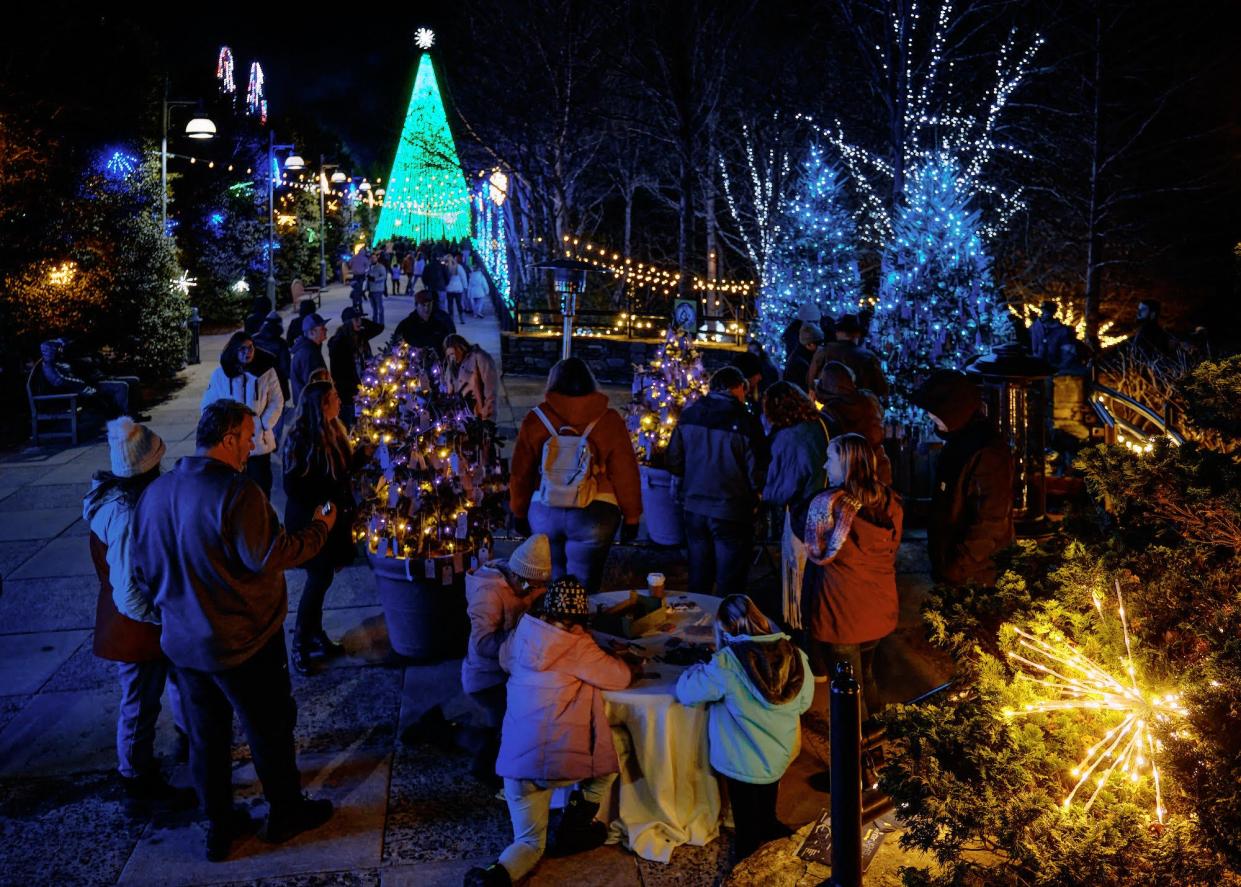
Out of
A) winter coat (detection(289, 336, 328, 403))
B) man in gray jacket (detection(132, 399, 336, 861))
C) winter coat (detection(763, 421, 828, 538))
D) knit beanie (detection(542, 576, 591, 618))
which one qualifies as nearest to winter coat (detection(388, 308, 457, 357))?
winter coat (detection(289, 336, 328, 403))

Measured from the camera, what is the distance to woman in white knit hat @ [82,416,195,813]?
16.0 ft

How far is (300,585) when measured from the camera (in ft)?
27.5

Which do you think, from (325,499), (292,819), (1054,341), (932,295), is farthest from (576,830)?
(1054,341)

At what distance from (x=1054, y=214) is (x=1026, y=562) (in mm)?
25344

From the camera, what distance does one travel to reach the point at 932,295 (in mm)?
12539

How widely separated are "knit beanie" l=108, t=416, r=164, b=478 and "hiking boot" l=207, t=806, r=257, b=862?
1.62 m

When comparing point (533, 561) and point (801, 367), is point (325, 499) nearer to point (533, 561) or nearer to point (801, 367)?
point (533, 561)

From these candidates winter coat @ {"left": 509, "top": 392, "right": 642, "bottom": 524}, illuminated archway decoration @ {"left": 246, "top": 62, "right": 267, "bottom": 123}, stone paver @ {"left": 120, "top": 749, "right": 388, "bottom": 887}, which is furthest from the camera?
illuminated archway decoration @ {"left": 246, "top": 62, "right": 267, "bottom": 123}

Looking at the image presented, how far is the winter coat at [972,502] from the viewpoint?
18.8 ft

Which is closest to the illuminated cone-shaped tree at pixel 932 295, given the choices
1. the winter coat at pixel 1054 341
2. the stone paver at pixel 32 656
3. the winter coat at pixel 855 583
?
the winter coat at pixel 1054 341

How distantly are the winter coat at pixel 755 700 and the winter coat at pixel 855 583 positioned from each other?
28.4 inches

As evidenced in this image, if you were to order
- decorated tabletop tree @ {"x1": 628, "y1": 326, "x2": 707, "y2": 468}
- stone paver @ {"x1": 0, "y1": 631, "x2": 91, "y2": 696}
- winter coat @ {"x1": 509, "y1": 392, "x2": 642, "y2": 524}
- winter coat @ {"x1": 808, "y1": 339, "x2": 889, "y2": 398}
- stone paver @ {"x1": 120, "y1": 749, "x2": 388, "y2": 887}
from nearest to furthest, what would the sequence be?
stone paver @ {"x1": 120, "y1": 749, "x2": 388, "y2": 887} → winter coat @ {"x1": 509, "y1": 392, "x2": 642, "y2": 524} → stone paver @ {"x1": 0, "y1": 631, "x2": 91, "y2": 696} → winter coat @ {"x1": 808, "y1": 339, "x2": 889, "y2": 398} → decorated tabletop tree @ {"x1": 628, "y1": 326, "x2": 707, "y2": 468}

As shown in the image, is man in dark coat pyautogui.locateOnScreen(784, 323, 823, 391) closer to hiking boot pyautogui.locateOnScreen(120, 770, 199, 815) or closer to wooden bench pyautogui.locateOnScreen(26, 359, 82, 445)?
hiking boot pyautogui.locateOnScreen(120, 770, 199, 815)

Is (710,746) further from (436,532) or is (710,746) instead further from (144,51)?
(144,51)
